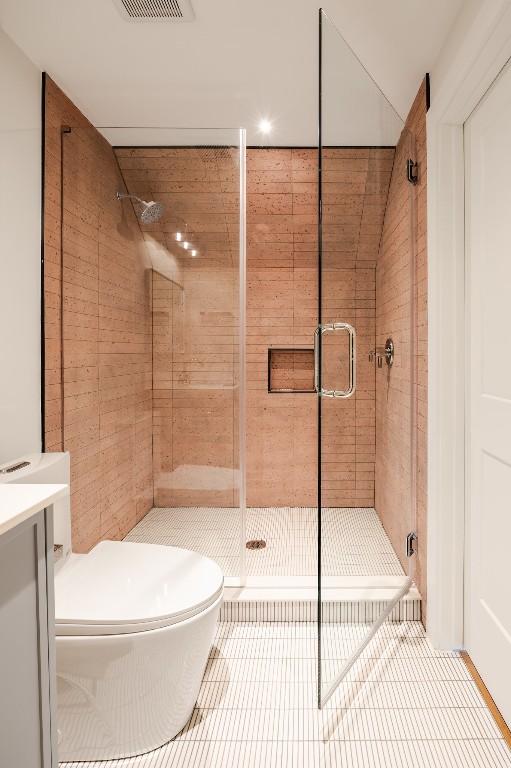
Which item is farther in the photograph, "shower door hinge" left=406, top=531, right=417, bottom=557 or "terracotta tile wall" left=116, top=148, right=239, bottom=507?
"terracotta tile wall" left=116, top=148, right=239, bottom=507

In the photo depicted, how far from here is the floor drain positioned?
2.45m

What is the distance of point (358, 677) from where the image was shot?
5.28 ft

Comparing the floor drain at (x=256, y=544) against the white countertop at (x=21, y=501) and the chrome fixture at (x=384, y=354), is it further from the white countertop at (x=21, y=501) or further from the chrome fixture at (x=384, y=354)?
the white countertop at (x=21, y=501)

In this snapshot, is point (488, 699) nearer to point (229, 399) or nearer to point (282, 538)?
point (282, 538)

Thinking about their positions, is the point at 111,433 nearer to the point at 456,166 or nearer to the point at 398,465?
the point at 398,465

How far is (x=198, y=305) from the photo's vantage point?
2.13m

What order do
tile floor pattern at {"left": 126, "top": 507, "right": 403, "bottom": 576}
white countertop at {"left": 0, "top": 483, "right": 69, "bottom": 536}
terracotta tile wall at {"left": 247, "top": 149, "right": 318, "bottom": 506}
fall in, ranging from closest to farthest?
1. white countertop at {"left": 0, "top": 483, "right": 69, "bottom": 536}
2. tile floor pattern at {"left": 126, "top": 507, "right": 403, "bottom": 576}
3. terracotta tile wall at {"left": 247, "top": 149, "right": 318, "bottom": 506}

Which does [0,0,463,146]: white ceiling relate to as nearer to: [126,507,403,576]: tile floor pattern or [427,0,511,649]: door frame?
[427,0,511,649]: door frame

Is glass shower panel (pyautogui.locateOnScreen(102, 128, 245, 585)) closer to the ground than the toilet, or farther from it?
farther from it

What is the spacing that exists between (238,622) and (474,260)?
1.68 meters

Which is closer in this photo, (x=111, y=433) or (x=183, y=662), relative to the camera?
(x=183, y=662)

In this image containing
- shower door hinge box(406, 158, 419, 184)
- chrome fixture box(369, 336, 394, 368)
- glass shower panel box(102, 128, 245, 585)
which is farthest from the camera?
glass shower panel box(102, 128, 245, 585)

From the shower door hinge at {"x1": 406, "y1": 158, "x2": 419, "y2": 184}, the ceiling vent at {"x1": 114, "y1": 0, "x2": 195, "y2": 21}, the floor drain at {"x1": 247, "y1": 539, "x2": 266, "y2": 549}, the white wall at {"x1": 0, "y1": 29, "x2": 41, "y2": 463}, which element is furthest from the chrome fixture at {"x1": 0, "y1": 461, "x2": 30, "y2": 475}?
the shower door hinge at {"x1": 406, "y1": 158, "x2": 419, "y2": 184}

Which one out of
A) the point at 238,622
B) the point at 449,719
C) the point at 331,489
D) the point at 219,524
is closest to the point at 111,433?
the point at 219,524
